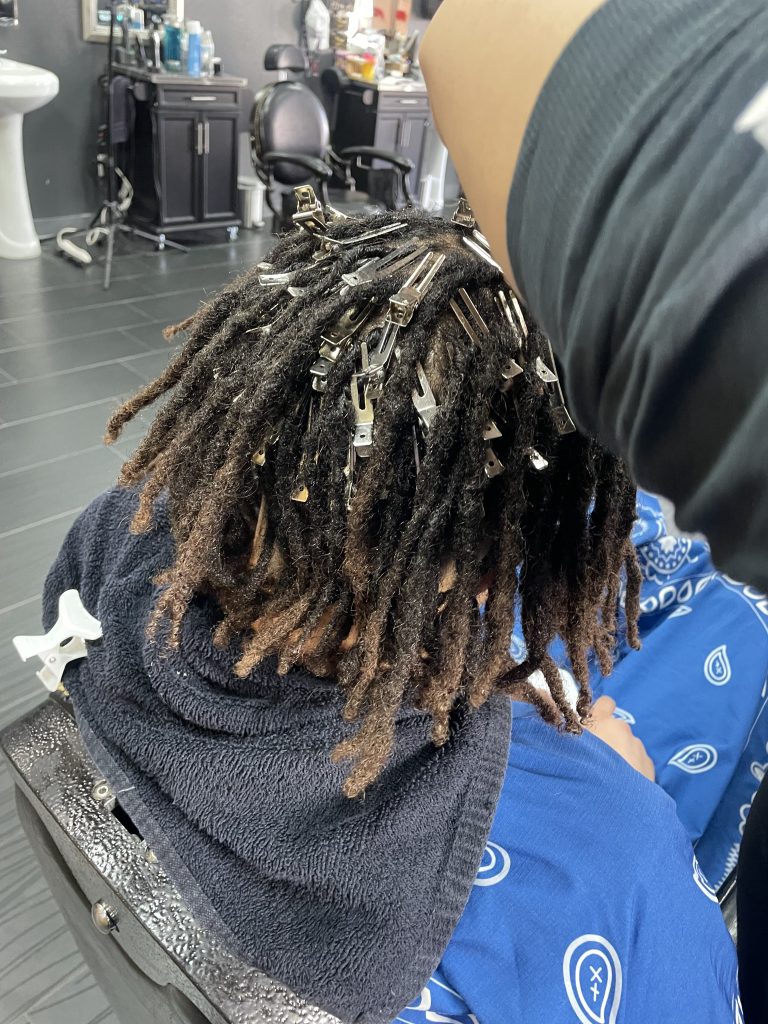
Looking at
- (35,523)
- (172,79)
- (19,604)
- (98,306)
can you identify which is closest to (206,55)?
(172,79)

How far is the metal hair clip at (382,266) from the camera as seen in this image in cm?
50

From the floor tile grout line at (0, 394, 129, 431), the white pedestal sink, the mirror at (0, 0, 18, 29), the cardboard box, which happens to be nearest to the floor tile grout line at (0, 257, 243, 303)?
the white pedestal sink

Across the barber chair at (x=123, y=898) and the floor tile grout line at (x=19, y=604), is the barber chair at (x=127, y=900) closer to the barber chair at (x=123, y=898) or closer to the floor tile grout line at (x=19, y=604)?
the barber chair at (x=123, y=898)

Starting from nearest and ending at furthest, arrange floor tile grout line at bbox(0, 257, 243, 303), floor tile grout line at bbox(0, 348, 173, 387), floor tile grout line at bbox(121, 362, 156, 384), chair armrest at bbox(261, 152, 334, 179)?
floor tile grout line at bbox(0, 348, 173, 387) < floor tile grout line at bbox(121, 362, 156, 384) < chair armrest at bbox(261, 152, 334, 179) < floor tile grout line at bbox(0, 257, 243, 303)

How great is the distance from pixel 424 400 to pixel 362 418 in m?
0.04

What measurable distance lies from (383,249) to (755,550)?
378 millimetres

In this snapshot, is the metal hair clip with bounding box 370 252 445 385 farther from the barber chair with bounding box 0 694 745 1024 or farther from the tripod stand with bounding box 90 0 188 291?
the tripod stand with bounding box 90 0 188 291

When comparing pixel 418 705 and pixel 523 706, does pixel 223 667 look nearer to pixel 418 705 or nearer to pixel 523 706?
pixel 418 705

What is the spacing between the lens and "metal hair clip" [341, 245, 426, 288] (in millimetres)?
502

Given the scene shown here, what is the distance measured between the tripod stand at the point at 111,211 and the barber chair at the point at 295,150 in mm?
654

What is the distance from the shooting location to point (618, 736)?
0.89 meters

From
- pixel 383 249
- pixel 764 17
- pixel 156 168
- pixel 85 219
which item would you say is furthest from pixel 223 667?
pixel 85 219

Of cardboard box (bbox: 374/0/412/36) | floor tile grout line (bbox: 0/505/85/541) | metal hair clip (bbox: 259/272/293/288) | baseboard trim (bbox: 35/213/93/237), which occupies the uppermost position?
cardboard box (bbox: 374/0/412/36)

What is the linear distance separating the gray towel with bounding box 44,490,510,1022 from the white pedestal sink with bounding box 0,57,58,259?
3.15m
